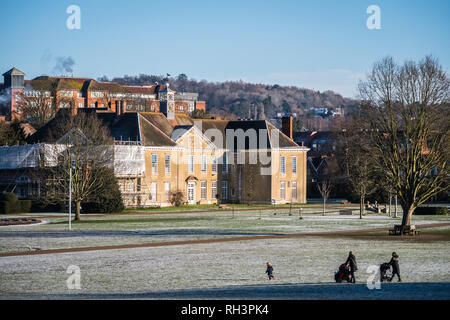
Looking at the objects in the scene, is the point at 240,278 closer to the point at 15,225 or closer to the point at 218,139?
the point at 15,225

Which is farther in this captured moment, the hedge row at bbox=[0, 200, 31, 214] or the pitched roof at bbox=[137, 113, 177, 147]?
the pitched roof at bbox=[137, 113, 177, 147]

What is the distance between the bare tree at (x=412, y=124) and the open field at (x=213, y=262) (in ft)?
11.5

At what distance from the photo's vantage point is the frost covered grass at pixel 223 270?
2453 cm

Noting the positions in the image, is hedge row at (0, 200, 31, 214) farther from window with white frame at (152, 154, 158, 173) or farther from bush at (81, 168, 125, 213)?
window with white frame at (152, 154, 158, 173)

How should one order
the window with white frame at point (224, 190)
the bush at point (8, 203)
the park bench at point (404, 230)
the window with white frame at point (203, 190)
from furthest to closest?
1. the window with white frame at point (224, 190)
2. the window with white frame at point (203, 190)
3. the bush at point (8, 203)
4. the park bench at point (404, 230)

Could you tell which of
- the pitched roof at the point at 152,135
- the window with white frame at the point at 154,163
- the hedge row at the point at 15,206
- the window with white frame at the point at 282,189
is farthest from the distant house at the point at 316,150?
the hedge row at the point at 15,206

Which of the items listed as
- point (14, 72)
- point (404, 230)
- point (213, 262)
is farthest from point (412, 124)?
point (14, 72)

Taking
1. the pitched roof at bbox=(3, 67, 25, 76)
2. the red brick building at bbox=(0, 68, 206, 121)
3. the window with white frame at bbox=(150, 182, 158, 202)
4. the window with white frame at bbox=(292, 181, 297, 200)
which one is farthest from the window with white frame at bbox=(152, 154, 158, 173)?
the pitched roof at bbox=(3, 67, 25, 76)

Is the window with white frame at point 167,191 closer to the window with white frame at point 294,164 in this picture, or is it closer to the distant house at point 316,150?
the window with white frame at point 294,164

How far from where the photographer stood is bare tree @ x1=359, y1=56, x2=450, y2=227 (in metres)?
47.3

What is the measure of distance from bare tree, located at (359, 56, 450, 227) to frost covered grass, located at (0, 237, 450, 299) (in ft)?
23.1

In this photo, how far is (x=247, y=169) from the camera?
289 ft

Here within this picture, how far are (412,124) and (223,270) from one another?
23.4 m
